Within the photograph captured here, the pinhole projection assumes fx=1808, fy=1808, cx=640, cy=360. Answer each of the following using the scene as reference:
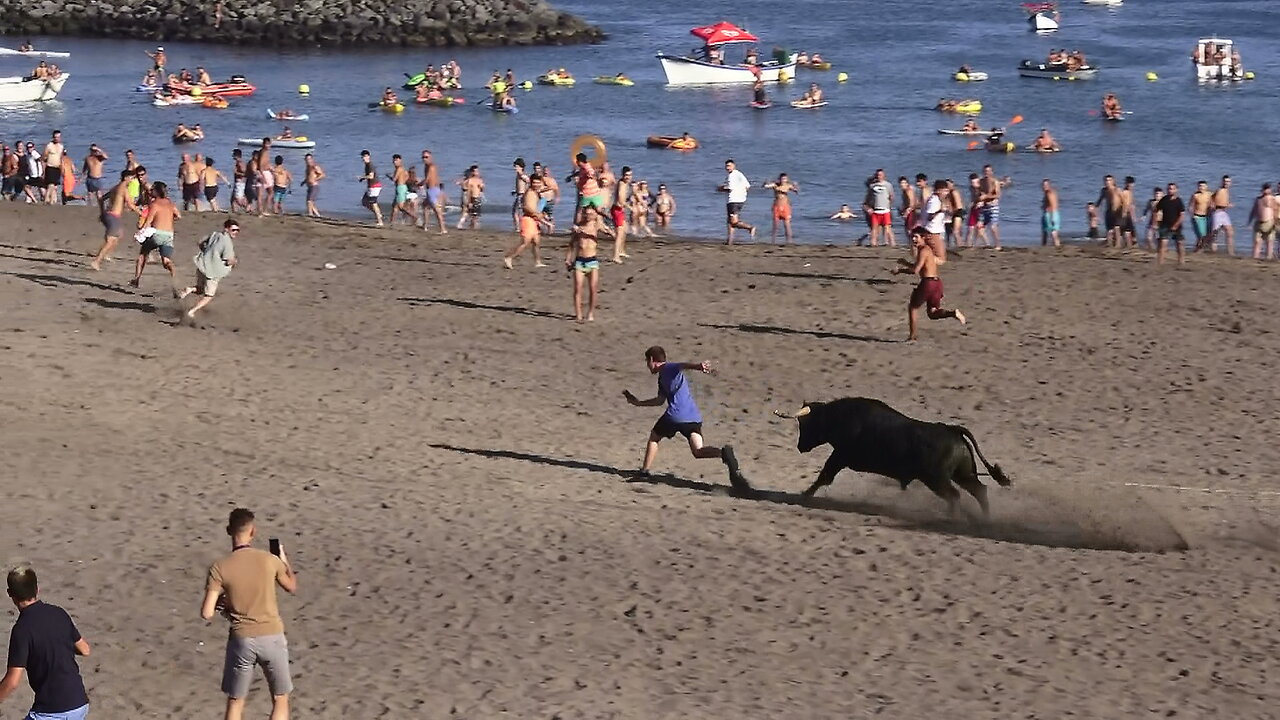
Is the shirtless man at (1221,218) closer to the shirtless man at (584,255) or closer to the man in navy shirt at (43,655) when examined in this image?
the shirtless man at (584,255)

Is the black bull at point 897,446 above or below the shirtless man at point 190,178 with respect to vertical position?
below

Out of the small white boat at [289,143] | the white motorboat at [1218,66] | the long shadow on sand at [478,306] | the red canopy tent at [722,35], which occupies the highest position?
the red canopy tent at [722,35]

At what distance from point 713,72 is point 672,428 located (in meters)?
55.3

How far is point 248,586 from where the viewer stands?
31.2 feet

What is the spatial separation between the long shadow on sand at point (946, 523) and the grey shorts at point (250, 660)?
655 cm

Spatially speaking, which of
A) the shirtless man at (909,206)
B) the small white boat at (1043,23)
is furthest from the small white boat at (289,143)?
the small white boat at (1043,23)

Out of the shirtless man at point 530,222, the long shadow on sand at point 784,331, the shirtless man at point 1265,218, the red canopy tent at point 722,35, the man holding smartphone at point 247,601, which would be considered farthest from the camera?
the red canopy tent at point 722,35

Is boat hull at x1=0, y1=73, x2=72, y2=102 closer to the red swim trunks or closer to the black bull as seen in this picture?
the red swim trunks

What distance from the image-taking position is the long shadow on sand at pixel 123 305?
22.5 metres

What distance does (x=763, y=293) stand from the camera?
24.7 m

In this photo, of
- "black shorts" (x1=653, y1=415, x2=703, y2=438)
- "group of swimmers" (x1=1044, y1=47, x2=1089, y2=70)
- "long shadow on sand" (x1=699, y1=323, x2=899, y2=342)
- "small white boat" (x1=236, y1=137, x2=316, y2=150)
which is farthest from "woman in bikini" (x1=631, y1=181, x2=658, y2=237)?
"group of swimmers" (x1=1044, y1=47, x2=1089, y2=70)

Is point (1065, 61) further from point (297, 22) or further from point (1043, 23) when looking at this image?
point (297, 22)

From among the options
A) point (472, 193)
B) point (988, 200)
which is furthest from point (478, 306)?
point (988, 200)

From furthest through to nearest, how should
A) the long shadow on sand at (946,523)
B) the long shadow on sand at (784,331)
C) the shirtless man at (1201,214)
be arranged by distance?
1. the shirtless man at (1201,214)
2. the long shadow on sand at (784,331)
3. the long shadow on sand at (946,523)
